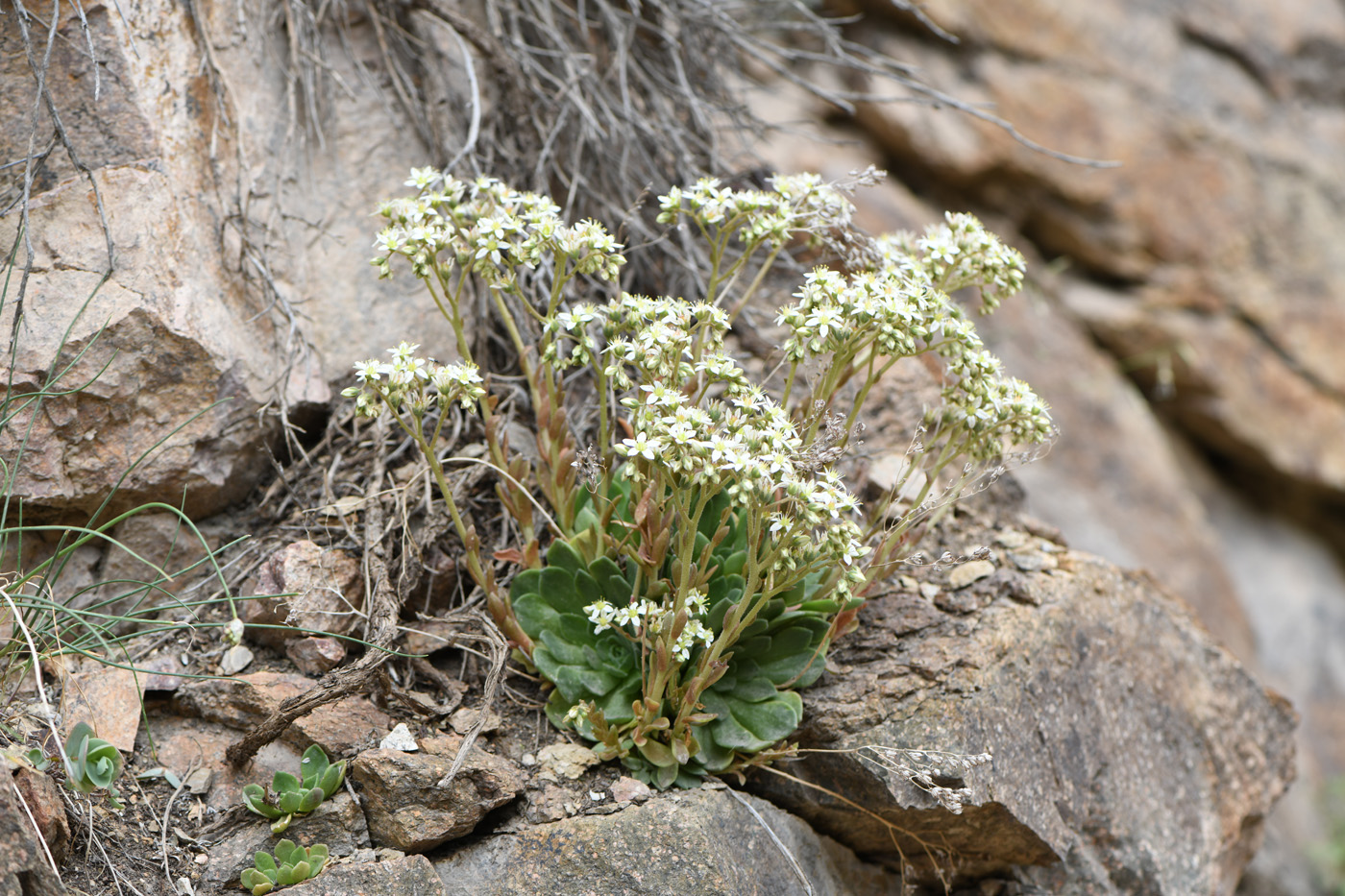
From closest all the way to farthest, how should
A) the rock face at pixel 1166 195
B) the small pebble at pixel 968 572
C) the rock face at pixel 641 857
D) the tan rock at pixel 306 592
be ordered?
the rock face at pixel 641 857 → the tan rock at pixel 306 592 → the small pebble at pixel 968 572 → the rock face at pixel 1166 195

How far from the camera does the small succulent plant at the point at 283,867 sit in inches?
73.9

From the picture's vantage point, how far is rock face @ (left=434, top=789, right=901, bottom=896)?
6.66 ft

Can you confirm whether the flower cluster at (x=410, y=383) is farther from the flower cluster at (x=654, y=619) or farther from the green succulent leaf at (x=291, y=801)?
the green succulent leaf at (x=291, y=801)

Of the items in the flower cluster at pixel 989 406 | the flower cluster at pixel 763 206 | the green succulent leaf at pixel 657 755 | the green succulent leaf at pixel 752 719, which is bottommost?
the green succulent leaf at pixel 657 755

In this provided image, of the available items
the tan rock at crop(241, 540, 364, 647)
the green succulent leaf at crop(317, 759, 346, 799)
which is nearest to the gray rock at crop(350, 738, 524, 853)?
the green succulent leaf at crop(317, 759, 346, 799)

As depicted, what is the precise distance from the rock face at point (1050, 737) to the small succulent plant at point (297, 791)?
3.28 ft

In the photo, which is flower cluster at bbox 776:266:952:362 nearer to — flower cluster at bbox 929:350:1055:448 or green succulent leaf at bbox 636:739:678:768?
flower cluster at bbox 929:350:1055:448

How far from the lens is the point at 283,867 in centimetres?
188

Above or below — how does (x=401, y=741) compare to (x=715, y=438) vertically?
below

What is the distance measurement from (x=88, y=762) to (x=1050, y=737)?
2.23m

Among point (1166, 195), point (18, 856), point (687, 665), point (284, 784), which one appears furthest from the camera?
point (1166, 195)

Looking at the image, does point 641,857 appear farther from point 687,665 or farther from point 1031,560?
point 1031,560

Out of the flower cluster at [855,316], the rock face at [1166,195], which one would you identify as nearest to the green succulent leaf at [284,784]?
the flower cluster at [855,316]

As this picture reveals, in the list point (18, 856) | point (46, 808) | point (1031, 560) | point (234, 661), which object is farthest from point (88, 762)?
point (1031, 560)
